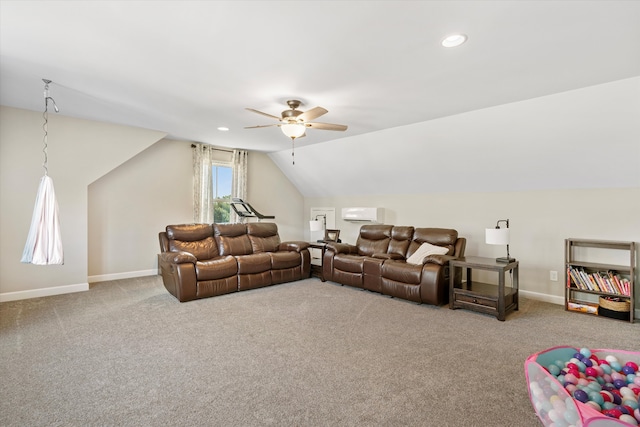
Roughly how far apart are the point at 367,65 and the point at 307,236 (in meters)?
5.60

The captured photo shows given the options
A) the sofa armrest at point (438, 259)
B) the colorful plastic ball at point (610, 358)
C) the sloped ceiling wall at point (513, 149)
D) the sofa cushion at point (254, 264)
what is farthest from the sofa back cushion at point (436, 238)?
the colorful plastic ball at point (610, 358)

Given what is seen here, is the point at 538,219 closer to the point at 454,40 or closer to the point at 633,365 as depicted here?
the point at 633,365

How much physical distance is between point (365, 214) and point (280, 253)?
80.9 inches

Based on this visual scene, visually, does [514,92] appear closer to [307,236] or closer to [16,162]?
[307,236]

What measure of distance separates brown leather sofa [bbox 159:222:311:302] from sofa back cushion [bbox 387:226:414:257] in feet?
4.99

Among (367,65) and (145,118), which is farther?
(145,118)

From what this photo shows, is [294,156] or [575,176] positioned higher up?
[294,156]

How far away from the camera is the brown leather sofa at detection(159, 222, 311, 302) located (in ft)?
14.1

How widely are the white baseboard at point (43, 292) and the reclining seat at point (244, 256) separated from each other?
207 cm

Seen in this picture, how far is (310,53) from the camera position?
103 inches

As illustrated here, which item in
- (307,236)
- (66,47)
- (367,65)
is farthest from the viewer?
(307,236)

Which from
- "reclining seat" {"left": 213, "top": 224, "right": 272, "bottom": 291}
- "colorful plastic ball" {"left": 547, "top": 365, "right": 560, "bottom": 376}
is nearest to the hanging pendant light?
"reclining seat" {"left": 213, "top": 224, "right": 272, "bottom": 291}

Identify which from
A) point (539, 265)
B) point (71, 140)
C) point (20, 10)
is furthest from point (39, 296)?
point (539, 265)

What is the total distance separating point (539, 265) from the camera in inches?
175
